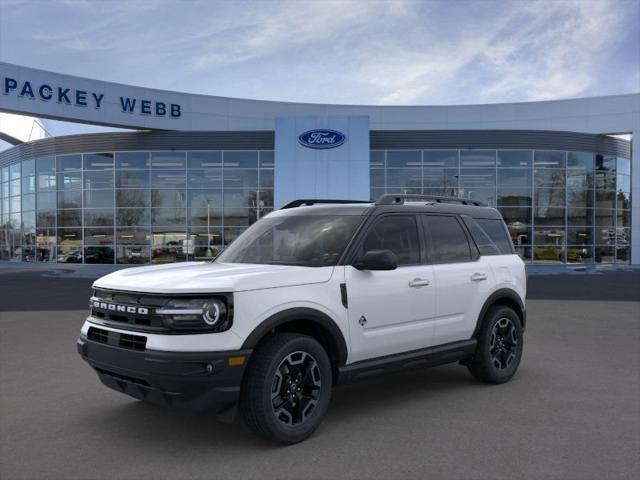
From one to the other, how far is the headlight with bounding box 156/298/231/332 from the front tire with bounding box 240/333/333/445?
0.41 metres

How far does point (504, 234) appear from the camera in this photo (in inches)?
259

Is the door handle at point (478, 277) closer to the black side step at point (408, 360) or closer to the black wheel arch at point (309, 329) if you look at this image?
the black side step at point (408, 360)

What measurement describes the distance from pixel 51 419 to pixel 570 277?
2012cm

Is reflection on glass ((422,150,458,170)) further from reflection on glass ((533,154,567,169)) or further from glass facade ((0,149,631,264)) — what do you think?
reflection on glass ((533,154,567,169))

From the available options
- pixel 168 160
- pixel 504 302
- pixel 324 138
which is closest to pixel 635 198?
pixel 324 138

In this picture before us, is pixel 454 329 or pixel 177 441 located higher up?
pixel 454 329

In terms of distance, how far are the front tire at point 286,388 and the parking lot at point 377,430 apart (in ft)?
0.56

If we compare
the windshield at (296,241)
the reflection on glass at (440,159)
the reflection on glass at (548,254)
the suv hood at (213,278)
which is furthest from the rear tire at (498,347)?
the reflection on glass at (548,254)

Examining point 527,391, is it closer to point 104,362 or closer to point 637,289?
point 104,362

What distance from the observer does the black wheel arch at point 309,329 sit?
159 inches

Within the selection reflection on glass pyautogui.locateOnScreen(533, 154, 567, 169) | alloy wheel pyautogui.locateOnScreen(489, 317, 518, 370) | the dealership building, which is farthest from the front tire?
reflection on glass pyautogui.locateOnScreen(533, 154, 567, 169)

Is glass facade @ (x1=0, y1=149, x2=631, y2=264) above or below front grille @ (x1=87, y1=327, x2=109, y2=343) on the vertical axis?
above

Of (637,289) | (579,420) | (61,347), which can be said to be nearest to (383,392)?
(579,420)

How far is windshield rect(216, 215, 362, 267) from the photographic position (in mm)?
4812
